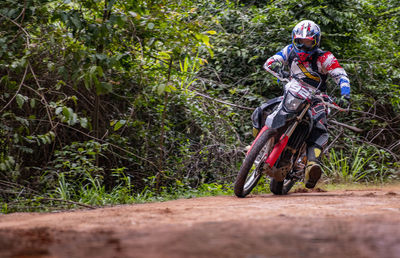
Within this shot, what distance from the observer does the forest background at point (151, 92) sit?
16.6 feet

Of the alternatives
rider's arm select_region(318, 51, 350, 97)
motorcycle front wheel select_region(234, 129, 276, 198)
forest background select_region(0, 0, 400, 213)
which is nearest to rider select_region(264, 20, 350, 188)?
rider's arm select_region(318, 51, 350, 97)

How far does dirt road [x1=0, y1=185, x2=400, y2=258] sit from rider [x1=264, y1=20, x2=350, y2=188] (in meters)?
2.51

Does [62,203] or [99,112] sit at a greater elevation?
[99,112]

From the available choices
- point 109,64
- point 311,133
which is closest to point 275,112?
point 311,133

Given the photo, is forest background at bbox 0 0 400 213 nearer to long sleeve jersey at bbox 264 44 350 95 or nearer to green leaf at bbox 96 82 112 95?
green leaf at bbox 96 82 112 95

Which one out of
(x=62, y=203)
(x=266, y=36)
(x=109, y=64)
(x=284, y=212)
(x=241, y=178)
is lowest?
(x=62, y=203)

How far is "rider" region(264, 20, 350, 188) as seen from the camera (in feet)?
18.4

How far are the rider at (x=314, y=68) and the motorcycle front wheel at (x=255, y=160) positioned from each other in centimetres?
56

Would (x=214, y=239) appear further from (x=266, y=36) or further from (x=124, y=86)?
(x=266, y=36)

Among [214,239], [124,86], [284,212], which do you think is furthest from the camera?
[124,86]

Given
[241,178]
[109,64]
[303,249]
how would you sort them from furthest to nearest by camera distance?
[241,178], [109,64], [303,249]

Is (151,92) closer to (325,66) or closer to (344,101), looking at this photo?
(325,66)

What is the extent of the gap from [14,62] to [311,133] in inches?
140

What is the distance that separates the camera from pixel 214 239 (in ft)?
6.82
